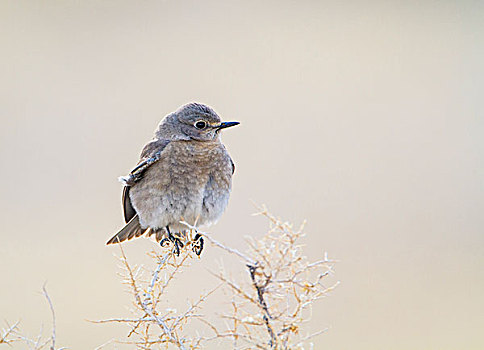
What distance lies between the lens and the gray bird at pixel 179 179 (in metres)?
4.98

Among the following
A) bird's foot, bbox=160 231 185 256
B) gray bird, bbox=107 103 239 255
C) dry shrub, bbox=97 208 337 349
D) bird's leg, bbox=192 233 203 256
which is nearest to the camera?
dry shrub, bbox=97 208 337 349

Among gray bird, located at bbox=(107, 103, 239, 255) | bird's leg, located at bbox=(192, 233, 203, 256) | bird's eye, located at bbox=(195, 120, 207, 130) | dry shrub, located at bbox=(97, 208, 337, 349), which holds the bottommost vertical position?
dry shrub, located at bbox=(97, 208, 337, 349)

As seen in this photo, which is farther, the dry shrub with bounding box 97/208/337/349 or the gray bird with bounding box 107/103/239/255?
the gray bird with bounding box 107/103/239/255

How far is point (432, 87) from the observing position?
73.0 ft

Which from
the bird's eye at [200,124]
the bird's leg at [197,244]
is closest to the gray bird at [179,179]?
the bird's eye at [200,124]

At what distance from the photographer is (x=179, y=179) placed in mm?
5027

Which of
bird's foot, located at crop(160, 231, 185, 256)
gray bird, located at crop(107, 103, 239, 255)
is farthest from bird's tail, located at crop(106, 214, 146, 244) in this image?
bird's foot, located at crop(160, 231, 185, 256)

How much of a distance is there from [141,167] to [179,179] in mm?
274

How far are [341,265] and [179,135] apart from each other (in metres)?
8.03

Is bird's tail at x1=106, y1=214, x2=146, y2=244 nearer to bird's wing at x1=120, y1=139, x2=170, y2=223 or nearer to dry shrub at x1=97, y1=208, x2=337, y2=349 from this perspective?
bird's wing at x1=120, y1=139, x2=170, y2=223

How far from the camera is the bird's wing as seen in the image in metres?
5.04

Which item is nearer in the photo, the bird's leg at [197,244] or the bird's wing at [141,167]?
the bird's leg at [197,244]

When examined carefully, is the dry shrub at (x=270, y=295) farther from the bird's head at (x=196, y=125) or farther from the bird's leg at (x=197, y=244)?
the bird's head at (x=196, y=125)

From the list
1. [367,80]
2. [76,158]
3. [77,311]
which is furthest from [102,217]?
[367,80]
